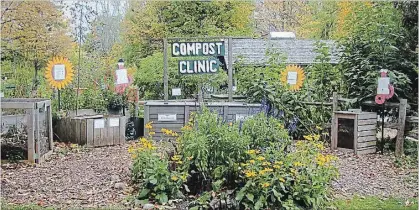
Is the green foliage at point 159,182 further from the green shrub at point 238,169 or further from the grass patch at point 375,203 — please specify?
the grass patch at point 375,203

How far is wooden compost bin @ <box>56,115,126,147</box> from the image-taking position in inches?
203

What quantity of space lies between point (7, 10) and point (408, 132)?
4851mm

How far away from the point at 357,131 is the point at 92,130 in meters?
3.08

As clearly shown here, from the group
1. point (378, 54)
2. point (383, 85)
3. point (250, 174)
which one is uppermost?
point (378, 54)

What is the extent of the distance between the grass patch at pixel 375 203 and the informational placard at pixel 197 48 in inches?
114

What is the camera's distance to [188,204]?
300 cm

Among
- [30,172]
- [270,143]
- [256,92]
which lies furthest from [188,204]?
[256,92]

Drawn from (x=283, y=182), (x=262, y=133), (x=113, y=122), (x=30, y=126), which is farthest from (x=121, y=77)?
(x=283, y=182)

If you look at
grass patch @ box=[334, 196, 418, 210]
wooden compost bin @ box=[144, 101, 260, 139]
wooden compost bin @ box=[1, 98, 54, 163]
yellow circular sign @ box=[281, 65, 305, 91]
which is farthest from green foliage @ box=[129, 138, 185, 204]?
yellow circular sign @ box=[281, 65, 305, 91]

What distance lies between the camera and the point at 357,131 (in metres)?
4.97

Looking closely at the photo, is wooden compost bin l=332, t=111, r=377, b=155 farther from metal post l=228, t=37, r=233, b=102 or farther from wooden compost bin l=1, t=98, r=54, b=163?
wooden compost bin l=1, t=98, r=54, b=163

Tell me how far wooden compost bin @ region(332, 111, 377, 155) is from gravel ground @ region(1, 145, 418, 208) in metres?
0.18

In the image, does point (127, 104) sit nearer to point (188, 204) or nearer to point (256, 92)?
point (256, 92)

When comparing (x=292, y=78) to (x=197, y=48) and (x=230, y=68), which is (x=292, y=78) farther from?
(x=197, y=48)
